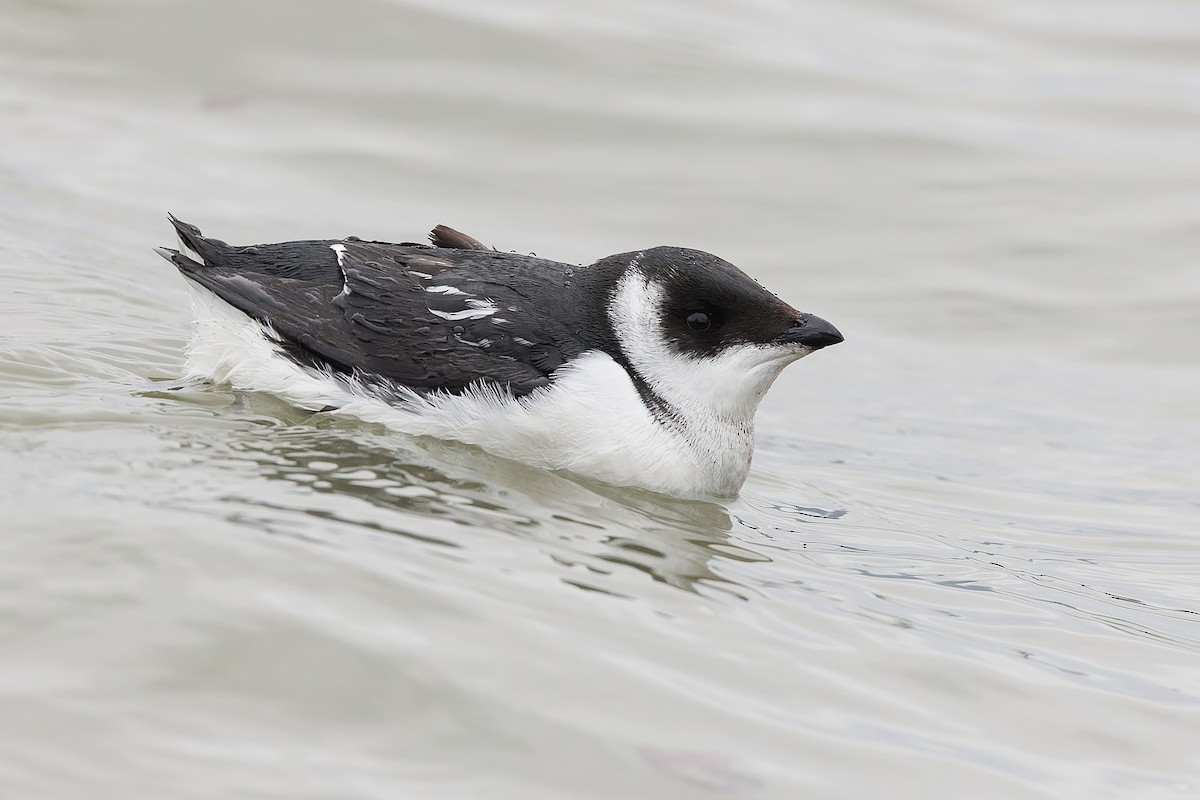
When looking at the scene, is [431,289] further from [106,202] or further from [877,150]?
[877,150]

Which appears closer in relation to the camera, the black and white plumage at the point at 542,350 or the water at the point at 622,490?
the water at the point at 622,490

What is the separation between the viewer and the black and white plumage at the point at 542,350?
5582mm

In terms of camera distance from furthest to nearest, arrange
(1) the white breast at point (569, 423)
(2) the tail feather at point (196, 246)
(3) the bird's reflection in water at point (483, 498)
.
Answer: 1. (2) the tail feather at point (196, 246)
2. (1) the white breast at point (569, 423)
3. (3) the bird's reflection in water at point (483, 498)

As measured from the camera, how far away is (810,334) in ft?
18.4

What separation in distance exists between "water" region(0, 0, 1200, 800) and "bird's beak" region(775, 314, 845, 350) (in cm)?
74

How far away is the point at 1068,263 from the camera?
1088cm

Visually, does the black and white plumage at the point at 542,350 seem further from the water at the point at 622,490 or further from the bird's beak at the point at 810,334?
the water at the point at 622,490

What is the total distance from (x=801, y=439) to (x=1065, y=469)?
1.40 meters

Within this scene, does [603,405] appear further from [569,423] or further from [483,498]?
[483,498]

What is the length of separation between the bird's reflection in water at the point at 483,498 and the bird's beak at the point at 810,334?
0.73 metres

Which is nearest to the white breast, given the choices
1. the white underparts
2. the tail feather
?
the white underparts

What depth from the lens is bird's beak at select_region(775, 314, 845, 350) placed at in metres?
5.61

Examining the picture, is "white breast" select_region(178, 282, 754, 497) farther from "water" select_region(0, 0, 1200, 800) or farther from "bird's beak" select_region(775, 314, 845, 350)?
"bird's beak" select_region(775, 314, 845, 350)

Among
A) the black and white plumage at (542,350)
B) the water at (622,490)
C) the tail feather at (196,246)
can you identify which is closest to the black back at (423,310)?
the black and white plumage at (542,350)
